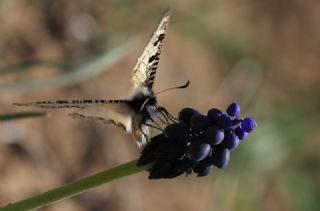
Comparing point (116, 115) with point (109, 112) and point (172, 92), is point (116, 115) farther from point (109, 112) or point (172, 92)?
point (172, 92)

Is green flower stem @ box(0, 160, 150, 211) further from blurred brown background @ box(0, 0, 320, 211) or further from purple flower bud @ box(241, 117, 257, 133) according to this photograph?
blurred brown background @ box(0, 0, 320, 211)

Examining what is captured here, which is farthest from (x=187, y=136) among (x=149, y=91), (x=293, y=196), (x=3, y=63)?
(x=293, y=196)

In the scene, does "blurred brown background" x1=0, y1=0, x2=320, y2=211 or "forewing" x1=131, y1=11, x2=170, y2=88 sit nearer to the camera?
"forewing" x1=131, y1=11, x2=170, y2=88

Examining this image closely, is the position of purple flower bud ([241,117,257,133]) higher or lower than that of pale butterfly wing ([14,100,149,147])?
lower

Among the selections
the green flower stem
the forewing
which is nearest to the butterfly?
the forewing

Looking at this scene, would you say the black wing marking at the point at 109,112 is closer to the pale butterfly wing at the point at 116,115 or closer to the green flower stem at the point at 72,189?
the pale butterfly wing at the point at 116,115

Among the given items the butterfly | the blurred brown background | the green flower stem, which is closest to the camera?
the green flower stem

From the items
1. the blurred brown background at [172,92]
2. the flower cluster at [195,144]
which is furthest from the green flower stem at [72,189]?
the blurred brown background at [172,92]
